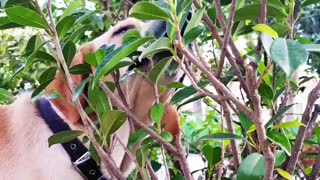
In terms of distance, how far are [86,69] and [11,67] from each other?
3.20ft

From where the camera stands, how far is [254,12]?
0.61m

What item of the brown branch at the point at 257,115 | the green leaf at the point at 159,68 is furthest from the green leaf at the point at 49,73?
the brown branch at the point at 257,115

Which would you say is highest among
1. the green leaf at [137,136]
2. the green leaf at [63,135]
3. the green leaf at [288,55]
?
the green leaf at [288,55]

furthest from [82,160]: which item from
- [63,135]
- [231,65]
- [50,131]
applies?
[231,65]

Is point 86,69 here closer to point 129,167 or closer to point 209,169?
point 209,169

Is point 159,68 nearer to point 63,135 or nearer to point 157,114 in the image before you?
point 157,114

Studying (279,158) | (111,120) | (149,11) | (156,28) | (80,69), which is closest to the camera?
(149,11)

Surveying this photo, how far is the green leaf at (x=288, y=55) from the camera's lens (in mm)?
375

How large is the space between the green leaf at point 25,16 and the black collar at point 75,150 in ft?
1.43

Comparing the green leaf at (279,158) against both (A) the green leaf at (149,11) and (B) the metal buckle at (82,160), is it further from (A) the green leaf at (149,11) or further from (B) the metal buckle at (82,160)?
(B) the metal buckle at (82,160)

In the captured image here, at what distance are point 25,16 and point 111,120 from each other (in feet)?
0.71

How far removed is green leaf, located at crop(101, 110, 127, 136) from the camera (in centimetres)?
71

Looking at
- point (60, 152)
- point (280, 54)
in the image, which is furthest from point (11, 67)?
point (280, 54)

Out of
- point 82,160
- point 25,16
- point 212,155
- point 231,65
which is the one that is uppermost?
point 25,16
